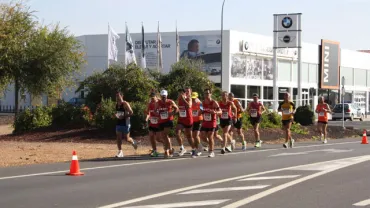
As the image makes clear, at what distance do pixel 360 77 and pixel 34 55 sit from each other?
58707 millimetres

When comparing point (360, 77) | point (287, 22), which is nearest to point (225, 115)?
point (287, 22)

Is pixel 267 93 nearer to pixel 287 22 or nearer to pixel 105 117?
pixel 287 22

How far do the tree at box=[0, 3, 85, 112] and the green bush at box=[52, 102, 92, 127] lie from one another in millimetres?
1380

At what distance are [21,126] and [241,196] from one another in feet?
64.4

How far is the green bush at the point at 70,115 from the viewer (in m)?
28.0

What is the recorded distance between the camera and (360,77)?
266 ft

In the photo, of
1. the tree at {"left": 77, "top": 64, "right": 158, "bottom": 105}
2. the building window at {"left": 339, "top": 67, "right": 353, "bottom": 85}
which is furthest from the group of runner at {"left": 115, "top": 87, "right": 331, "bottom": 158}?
the building window at {"left": 339, "top": 67, "right": 353, "bottom": 85}

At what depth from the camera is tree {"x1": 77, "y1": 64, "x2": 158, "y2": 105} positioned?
2816 centimetres

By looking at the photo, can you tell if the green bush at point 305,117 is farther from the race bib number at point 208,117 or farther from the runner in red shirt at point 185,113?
the runner in red shirt at point 185,113

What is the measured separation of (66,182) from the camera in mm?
13047

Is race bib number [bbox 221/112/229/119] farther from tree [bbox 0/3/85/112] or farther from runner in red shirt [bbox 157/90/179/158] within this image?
tree [bbox 0/3/85/112]

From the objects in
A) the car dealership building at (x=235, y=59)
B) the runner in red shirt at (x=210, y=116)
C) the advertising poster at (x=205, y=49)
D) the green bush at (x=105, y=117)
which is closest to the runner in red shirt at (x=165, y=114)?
the runner in red shirt at (x=210, y=116)

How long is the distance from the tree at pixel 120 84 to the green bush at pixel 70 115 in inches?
28.0

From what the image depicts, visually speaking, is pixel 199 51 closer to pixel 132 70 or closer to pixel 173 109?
pixel 132 70
